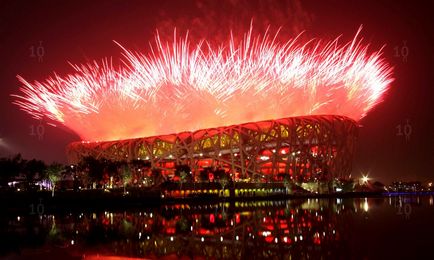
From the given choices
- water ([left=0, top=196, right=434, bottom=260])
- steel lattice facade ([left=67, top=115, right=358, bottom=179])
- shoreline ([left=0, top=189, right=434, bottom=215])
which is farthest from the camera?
steel lattice facade ([left=67, top=115, right=358, bottom=179])

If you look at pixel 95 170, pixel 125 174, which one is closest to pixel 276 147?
pixel 125 174

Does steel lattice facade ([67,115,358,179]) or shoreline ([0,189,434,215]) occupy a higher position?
steel lattice facade ([67,115,358,179])

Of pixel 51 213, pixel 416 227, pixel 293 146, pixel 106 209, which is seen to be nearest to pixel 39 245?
pixel 416 227

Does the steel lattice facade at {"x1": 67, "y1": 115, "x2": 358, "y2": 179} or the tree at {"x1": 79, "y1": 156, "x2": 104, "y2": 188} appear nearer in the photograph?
the tree at {"x1": 79, "y1": 156, "x2": 104, "y2": 188}

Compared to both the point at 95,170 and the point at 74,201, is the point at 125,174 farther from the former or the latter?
the point at 74,201

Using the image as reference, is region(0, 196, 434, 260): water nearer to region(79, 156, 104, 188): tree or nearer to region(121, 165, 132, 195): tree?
region(121, 165, 132, 195): tree

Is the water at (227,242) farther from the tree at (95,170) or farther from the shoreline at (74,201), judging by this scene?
the tree at (95,170)

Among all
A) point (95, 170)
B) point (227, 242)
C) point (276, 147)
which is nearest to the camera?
point (227, 242)

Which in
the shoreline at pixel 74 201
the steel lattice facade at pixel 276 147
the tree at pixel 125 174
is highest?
the steel lattice facade at pixel 276 147

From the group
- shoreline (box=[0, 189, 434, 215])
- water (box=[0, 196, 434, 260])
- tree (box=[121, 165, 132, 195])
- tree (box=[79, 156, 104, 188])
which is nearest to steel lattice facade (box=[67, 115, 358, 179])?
tree (box=[79, 156, 104, 188])

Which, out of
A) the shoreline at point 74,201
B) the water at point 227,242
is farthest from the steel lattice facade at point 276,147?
the water at point 227,242
